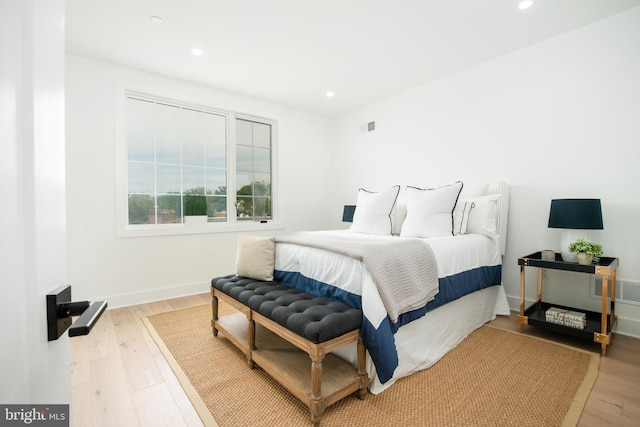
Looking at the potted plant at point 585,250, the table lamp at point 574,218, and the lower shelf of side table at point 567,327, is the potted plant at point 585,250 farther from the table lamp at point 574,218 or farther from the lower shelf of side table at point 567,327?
the lower shelf of side table at point 567,327

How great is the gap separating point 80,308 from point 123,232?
3304 mm

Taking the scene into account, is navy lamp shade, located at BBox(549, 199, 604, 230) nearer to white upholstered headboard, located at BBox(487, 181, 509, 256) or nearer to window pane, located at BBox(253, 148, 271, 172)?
white upholstered headboard, located at BBox(487, 181, 509, 256)

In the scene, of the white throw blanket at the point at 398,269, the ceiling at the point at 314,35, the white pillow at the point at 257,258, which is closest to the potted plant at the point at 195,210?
the ceiling at the point at 314,35

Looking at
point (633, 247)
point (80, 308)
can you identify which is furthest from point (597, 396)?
point (80, 308)

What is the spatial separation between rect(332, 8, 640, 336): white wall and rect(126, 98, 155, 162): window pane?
327 centimetres

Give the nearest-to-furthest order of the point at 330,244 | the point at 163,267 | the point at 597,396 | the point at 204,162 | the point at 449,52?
1. the point at 597,396
2. the point at 330,244
3. the point at 449,52
4. the point at 163,267
5. the point at 204,162

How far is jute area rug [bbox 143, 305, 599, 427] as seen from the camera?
5.10 feet

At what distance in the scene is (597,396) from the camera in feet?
5.67

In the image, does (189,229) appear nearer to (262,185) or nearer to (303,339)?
(262,185)

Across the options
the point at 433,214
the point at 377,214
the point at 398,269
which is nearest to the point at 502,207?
the point at 433,214

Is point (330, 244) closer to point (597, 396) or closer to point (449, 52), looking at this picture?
point (597, 396)

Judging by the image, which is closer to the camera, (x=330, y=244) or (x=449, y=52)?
(x=330, y=244)

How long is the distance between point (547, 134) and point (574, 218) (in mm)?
960

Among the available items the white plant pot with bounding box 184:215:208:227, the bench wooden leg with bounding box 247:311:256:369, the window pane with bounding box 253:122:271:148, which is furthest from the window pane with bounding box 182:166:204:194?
Answer: the bench wooden leg with bounding box 247:311:256:369
